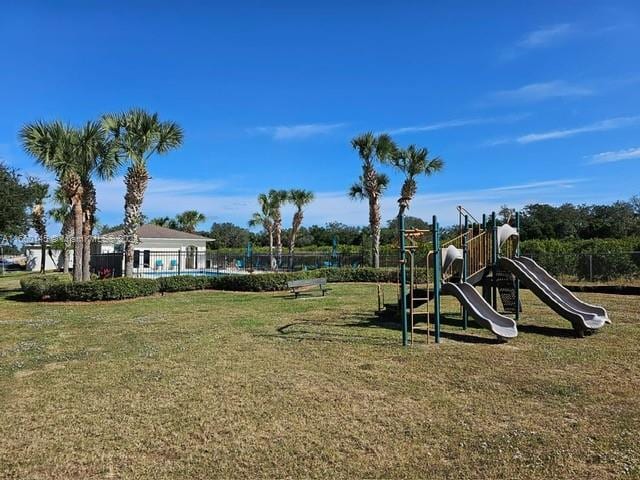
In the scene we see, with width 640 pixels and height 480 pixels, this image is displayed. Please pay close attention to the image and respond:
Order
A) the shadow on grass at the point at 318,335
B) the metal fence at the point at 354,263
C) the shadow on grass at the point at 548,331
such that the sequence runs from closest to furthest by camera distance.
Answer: the shadow on grass at the point at 318,335
the shadow on grass at the point at 548,331
the metal fence at the point at 354,263

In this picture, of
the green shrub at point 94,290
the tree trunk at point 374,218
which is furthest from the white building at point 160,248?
the green shrub at point 94,290

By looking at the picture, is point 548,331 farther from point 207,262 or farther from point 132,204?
point 207,262

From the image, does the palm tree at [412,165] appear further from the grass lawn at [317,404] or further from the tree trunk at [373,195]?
the grass lawn at [317,404]

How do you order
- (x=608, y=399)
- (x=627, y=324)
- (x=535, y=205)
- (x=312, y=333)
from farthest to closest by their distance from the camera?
(x=535, y=205), (x=627, y=324), (x=312, y=333), (x=608, y=399)

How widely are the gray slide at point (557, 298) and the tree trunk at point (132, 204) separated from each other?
14.0 m

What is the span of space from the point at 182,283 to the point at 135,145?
5641 mm

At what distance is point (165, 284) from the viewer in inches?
693

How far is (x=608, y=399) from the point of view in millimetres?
5105

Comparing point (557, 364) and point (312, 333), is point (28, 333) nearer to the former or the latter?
point (312, 333)

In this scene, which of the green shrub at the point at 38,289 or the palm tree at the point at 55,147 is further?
the palm tree at the point at 55,147

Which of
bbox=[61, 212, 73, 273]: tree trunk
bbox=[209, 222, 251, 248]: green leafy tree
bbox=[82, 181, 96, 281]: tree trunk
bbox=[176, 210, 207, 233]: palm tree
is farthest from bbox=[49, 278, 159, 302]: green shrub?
bbox=[209, 222, 251, 248]: green leafy tree

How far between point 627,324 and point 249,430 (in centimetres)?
934

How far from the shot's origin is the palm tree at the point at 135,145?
1855cm

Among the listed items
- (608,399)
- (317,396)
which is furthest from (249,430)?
(608,399)
